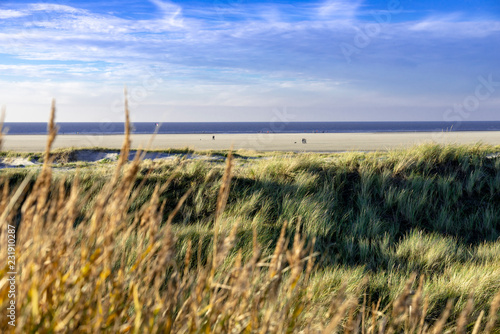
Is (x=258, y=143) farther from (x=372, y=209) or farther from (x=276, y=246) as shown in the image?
(x=276, y=246)

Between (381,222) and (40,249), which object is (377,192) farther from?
(40,249)

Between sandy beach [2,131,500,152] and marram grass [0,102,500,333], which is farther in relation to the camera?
sandy beach [2,131,500,152]

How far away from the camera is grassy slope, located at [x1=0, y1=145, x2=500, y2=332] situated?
497cm

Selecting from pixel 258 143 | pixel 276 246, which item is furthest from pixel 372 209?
pixel 258 143

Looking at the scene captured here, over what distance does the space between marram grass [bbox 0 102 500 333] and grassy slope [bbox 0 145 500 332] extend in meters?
0.03

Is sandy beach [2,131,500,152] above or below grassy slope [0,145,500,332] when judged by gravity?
above

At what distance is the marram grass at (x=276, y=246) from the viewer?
65.1 inches

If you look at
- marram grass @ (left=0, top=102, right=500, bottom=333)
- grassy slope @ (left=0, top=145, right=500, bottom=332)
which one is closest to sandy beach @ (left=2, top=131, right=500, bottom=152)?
grassy slope @ (left=0, top=145, right=500, bottom=332)

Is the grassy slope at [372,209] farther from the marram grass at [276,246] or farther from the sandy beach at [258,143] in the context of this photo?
the sandy beach at [258,143]

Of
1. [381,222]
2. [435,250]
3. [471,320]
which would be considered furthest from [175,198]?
[471,320]

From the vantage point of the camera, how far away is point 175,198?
697cm

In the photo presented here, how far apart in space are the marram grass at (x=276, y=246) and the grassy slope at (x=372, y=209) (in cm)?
3

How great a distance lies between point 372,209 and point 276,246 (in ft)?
13.7

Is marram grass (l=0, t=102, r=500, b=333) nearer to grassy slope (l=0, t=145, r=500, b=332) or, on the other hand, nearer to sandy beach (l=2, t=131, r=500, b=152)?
grassy slope (l=0, t=145, r=500, b=332)
